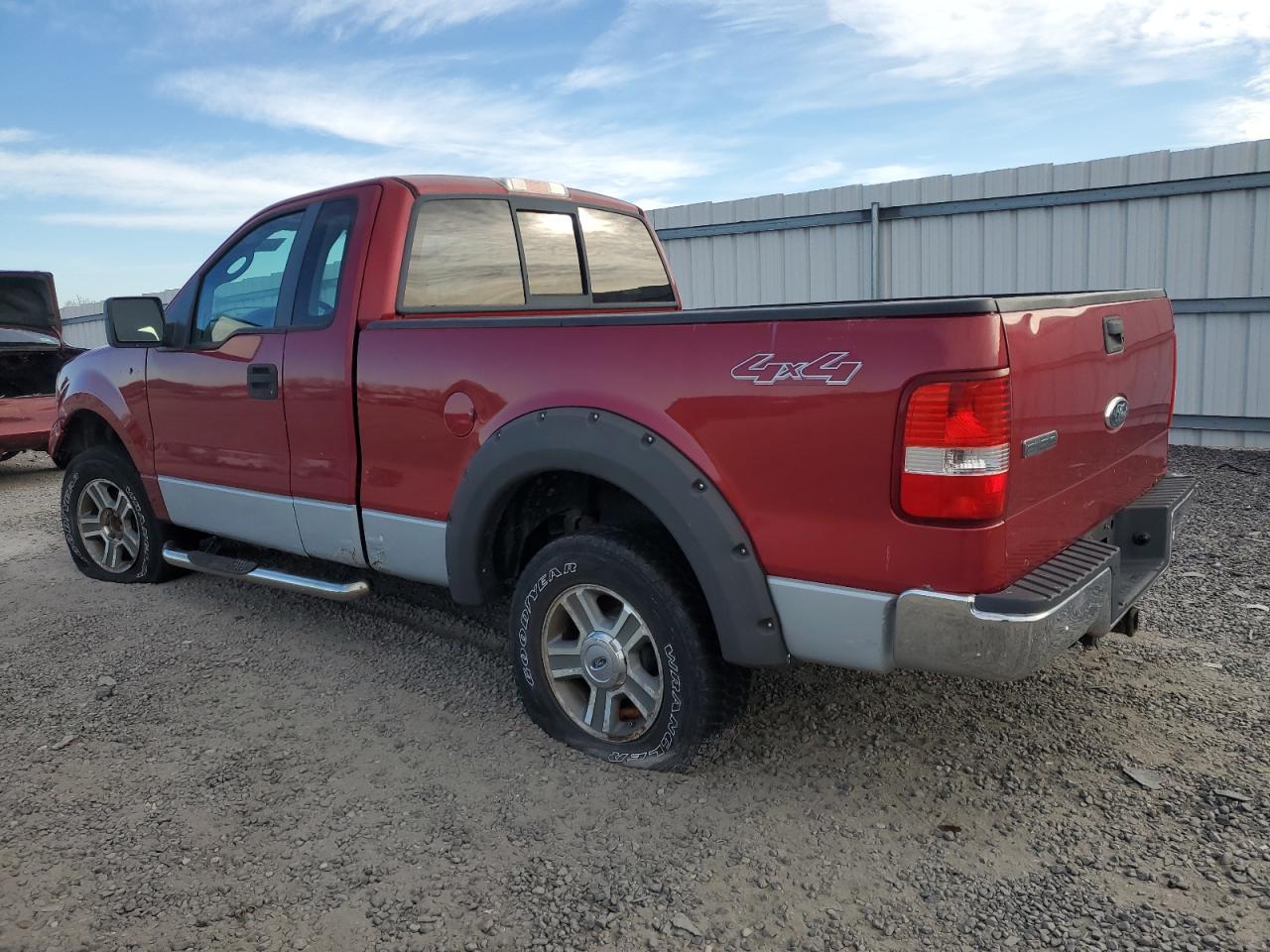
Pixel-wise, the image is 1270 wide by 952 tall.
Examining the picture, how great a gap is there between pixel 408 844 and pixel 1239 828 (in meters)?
2.32

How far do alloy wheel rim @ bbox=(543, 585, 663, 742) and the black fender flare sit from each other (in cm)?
33

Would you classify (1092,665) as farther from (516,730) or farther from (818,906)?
(516,730)

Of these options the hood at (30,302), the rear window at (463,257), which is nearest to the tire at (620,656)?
the rear window at (463,257)

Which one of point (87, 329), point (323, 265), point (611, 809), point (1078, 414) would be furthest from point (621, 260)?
point (87, 329)

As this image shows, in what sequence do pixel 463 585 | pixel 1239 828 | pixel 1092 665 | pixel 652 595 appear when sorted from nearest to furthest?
1. pixel 1239 828
2. pixel 652 595
3. pixel 463 585
4. pixel 1092 665

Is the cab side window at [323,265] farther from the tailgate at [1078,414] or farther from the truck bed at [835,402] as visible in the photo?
the tailgate at [1078,414]

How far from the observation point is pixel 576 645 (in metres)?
3.23

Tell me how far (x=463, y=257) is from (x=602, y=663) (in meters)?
1.85

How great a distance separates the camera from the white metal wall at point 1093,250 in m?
8.80

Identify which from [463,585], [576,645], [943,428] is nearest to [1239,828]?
[943,428]

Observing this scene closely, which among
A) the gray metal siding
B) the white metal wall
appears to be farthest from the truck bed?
the gray metal siding

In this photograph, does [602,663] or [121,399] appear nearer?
[602,663]

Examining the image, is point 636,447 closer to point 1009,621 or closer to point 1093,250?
point 1009,621

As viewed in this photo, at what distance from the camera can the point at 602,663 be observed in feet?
10.3
